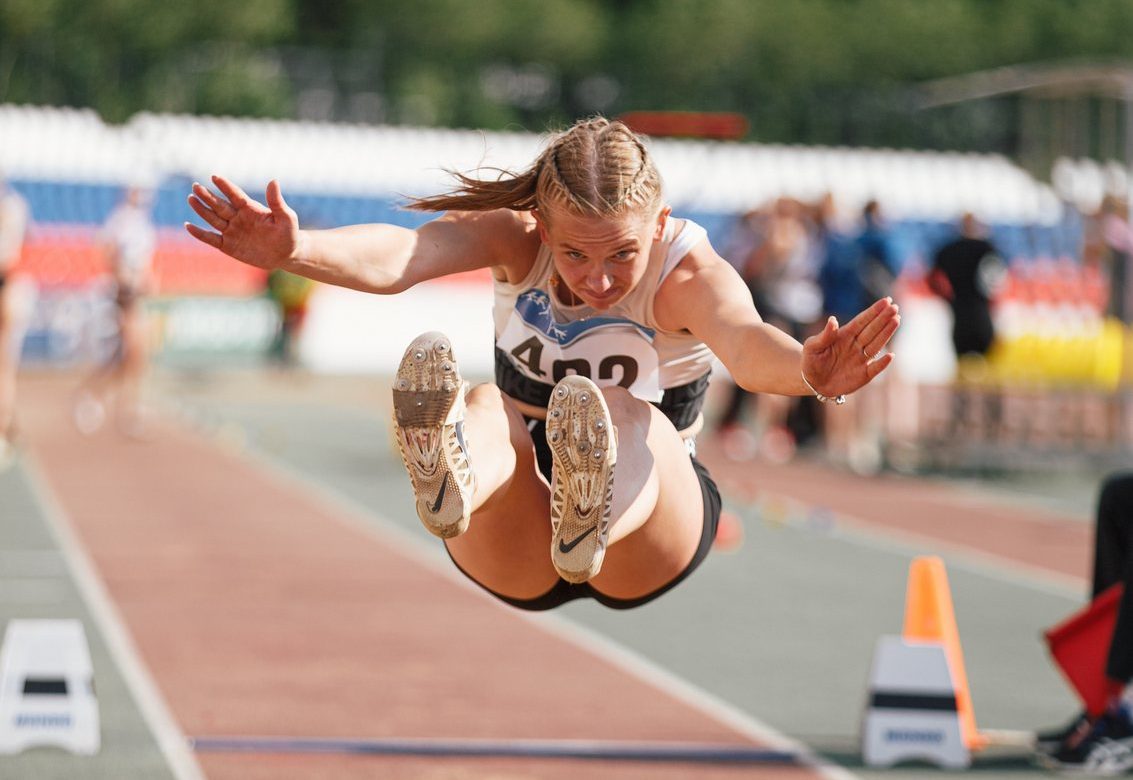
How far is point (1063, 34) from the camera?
49.3 metres

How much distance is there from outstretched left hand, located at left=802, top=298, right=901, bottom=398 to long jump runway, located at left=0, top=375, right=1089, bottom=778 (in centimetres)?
249

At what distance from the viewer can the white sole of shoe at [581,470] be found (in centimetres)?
415

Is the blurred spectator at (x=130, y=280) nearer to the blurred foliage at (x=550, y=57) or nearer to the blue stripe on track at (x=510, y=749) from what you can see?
the blue stripe on track at (x=510, y=749)

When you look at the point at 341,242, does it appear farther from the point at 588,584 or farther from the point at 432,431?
the point at 588,584

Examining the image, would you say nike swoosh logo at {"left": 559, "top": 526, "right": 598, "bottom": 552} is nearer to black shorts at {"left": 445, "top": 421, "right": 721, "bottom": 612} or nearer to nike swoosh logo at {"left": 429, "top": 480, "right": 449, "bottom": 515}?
nike swoosh logo at {"left": 429, "top": 480, "right": 449, "bottom": 515}

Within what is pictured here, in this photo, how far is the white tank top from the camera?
449 centimetres

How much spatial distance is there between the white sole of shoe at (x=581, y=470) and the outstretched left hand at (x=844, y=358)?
58 centimetres

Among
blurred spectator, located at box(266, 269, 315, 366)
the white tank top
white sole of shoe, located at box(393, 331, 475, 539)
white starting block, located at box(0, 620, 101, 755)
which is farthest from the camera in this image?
blurred spectator, located at box(266, 269, 315, 366)

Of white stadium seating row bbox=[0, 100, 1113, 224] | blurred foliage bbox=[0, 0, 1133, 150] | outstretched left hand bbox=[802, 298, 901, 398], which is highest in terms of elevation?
blurred foliage bbox=[0, 0, 1133, 150]

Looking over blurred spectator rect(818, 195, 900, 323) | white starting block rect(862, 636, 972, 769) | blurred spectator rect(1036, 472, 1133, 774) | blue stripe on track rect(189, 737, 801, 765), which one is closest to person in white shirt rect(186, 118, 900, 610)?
blue stripe on track rect(189, 737, 801, 765)

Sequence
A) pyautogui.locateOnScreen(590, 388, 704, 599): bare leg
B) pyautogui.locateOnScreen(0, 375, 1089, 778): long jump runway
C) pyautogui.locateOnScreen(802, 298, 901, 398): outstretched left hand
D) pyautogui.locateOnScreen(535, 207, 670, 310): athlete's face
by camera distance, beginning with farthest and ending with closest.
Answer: pyautogui.locateOnScreen(0, 375, 1089, 778): long jump runway
pyautogui.locateOnScreen(590, 388, 704, 599): bare leg
pyautogui.locateOnScreen(535, 207, 670, 310): athlete's face
pyautogui.locateOnScreen(802, 298, 901, 398): outstretched left hand

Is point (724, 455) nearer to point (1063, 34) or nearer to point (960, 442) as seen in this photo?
point (960, 442)

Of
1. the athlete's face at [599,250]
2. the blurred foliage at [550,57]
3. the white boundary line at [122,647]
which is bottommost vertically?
the white boundary line at [122,647]

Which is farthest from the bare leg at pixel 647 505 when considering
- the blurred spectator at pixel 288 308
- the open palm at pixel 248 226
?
the blurred spectator at pixel 288 308
